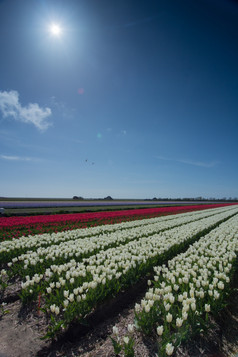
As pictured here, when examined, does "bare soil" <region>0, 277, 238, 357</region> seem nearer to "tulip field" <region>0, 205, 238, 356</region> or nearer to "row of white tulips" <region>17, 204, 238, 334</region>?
"tulip field" <region>0, 205, 238, 356</region>

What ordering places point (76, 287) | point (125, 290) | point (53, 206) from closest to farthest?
point (76, 287) → point (125, 290) → point (53, 206)

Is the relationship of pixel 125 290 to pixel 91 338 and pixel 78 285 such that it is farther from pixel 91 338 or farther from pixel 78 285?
pixel 91 338

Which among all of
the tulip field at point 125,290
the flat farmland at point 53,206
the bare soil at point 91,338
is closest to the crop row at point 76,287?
the tulip field at point 125,290

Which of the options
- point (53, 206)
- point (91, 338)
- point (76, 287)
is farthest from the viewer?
point (53, 206)

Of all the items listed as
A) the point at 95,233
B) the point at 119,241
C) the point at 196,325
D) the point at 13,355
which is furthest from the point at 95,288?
the point at 95,233

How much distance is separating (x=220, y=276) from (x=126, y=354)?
10.3 ft

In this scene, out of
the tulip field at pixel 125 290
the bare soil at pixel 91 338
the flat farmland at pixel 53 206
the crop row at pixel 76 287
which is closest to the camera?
the bare soil at pixel 91 338

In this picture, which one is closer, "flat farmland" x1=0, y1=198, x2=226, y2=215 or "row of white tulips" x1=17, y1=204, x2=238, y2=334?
"row of white tulips" x1=17, y1=204, x2=238, y2=334

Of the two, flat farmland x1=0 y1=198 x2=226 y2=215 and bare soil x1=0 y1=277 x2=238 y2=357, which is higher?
flat farmland x1=0 y1=198 x2=226 y2=215

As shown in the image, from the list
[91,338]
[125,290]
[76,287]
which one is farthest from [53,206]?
[91,338]

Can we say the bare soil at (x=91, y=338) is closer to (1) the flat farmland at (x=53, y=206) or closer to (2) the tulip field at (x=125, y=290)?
(2) the tulip field at (x=125, y=290)

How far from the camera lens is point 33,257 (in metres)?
6.31

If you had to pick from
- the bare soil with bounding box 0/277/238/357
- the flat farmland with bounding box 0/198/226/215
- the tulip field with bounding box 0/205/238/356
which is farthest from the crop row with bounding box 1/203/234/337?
the flat farmland with bounding box 0/198/226/215

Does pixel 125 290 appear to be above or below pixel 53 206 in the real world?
below
